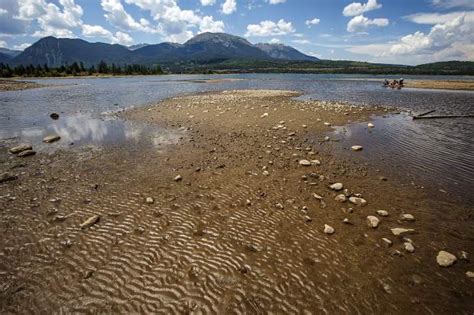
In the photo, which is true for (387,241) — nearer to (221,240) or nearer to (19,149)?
(221,240)

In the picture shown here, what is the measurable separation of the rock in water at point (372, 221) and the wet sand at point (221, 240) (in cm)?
17

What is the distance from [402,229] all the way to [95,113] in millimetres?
31979

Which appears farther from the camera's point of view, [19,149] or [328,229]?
[19,149]

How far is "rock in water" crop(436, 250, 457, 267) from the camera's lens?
6.66 m

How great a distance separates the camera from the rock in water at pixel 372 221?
326 inches

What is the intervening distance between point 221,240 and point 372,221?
5.32 m

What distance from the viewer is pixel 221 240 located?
7668mm

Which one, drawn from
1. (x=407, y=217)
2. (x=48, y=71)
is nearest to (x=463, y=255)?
(x=407, y=217)

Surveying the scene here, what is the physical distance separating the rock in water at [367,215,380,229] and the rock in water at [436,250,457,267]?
1774 mm

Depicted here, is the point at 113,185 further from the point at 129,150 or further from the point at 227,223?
the point at 227,223

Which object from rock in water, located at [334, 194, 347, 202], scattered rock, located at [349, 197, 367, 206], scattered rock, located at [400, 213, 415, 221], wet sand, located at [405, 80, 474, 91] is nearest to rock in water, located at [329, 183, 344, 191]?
rock in water, located at [334, 194, 347, 202]

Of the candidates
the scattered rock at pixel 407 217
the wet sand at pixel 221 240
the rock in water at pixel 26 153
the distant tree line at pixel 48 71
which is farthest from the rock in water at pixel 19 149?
the distant tree line at pixel 48 71

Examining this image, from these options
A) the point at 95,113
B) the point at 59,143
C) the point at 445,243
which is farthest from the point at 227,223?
the point at 95,113

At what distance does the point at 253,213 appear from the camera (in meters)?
9.14
